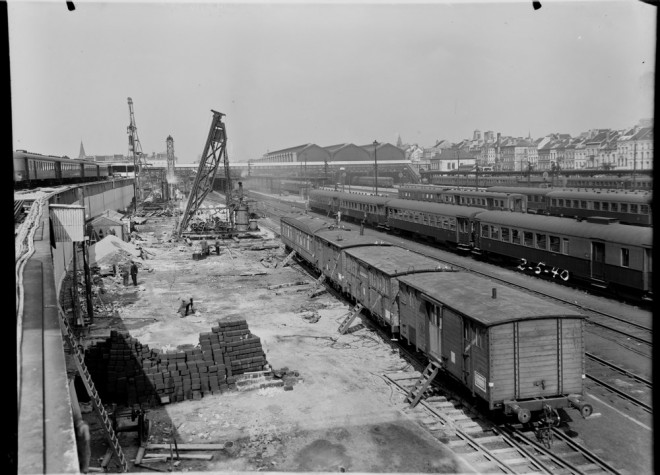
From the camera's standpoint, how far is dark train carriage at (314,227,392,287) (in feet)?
80.5

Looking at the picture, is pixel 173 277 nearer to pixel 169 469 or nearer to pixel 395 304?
pixel 395 304

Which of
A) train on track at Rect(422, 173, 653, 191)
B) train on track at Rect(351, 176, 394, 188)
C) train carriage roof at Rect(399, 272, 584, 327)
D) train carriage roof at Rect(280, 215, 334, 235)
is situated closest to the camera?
train carriage roof at Rect(399, 272, 584, 327)

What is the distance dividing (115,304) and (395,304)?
600 inches

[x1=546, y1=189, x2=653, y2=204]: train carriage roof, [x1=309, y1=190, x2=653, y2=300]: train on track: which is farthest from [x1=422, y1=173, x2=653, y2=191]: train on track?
[x1=309, y1=190, x2=653, y2=300]: train on track

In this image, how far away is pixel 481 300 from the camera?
1338cm

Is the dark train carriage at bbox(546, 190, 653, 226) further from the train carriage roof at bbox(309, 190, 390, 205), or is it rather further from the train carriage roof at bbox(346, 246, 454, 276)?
the train carriage roof at bbox(346, 246, 454, 276)

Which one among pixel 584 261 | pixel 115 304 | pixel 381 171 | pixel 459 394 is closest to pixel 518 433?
pixel 459 394

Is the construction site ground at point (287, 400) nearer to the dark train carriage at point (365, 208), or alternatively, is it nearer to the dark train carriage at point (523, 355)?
the dark train carriage at point (523, 355)

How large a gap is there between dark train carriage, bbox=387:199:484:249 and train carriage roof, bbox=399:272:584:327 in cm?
1877

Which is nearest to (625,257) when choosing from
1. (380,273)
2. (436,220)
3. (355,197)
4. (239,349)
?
(380,273)

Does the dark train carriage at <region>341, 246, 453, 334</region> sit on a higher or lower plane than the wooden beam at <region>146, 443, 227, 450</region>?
higher

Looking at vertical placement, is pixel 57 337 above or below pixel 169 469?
above

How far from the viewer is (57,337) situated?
29.1ft

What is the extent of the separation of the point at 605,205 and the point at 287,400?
107 ft
